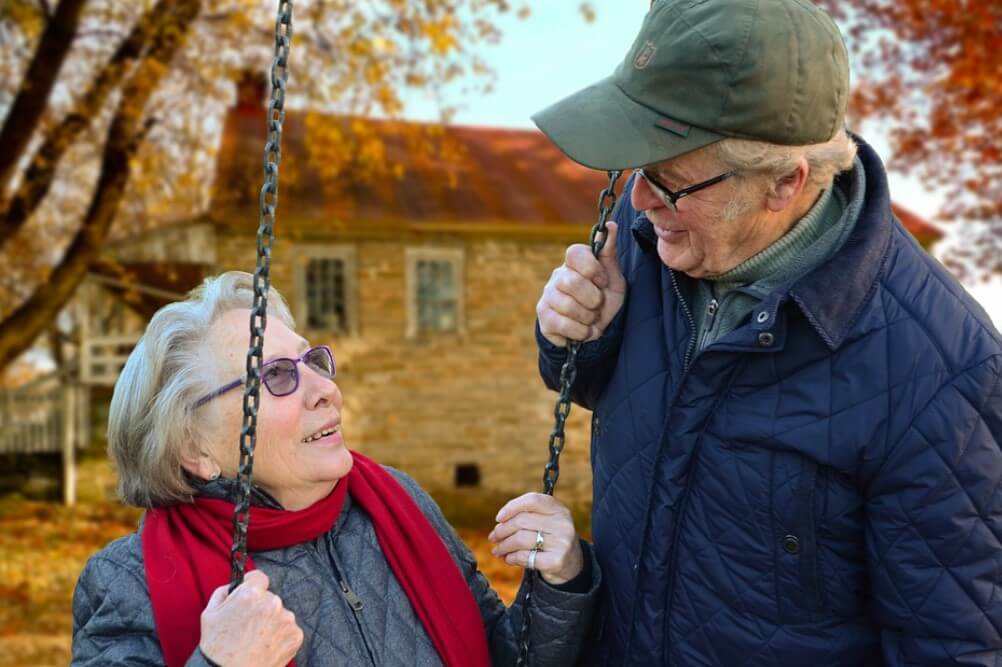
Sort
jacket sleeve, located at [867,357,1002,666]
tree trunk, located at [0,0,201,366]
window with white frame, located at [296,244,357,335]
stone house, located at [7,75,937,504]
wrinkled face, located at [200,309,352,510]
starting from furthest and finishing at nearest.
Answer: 1. window with white frame, located at [296,244,357,335]
2. stone house, located at [7,75,937,504]
3. tree trunk, located at [0,0,201,366]
4. wrinkled face, located at [200,309,352,510]
5. jacket sleeve, located at [867,357,1002,666]

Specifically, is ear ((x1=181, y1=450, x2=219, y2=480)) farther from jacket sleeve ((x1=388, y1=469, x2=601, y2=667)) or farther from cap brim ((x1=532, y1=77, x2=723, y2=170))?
cap brim ((x1=532, y1=77, x2=723, y2=170))

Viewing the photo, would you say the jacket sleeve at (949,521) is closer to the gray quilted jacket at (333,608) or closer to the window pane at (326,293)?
the gray quilted jacket at (333,608)

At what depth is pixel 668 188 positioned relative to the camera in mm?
1838

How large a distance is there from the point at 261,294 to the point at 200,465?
506 mm

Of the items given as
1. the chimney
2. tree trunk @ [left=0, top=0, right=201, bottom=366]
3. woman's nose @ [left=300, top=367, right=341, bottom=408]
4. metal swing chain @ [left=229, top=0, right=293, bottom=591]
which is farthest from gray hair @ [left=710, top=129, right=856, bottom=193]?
the chimney

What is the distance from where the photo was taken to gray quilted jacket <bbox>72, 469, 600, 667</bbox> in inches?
76.4

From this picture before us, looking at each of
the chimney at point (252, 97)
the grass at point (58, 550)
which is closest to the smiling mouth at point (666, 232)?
the grass at point (58, 550)

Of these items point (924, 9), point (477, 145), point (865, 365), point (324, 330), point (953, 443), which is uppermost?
point (924, 9)

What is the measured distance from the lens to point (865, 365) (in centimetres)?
172

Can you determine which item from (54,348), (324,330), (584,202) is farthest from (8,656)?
(54,348)

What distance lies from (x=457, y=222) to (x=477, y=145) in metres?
3.16

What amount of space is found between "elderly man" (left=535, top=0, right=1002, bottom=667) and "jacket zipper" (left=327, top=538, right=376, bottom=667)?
564mm

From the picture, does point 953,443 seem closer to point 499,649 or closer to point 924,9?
point 499,649

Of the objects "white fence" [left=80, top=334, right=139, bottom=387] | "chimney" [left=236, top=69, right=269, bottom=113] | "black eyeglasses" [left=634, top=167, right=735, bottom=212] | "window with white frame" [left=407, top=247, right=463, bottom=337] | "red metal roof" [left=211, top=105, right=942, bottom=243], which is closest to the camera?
"black eyeglasses" [left=634, top=167, right=735, bottom=212]
